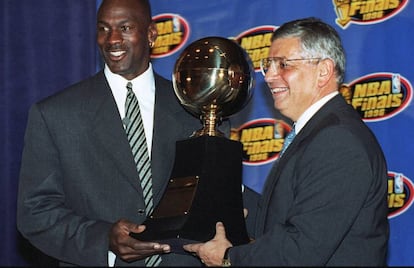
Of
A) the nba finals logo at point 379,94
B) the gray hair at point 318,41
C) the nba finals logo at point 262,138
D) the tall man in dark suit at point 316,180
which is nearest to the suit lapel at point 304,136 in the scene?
the tall man in dark suit at point 316,180

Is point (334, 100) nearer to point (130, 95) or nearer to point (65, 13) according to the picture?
point (130, 95)

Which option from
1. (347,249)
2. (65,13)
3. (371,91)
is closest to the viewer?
(347,249)

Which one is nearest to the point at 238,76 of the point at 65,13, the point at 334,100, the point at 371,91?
the point at 334,100

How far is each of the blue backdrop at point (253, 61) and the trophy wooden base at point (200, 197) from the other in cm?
101

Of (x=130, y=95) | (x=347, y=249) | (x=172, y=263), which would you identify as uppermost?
(x=130, y=95)

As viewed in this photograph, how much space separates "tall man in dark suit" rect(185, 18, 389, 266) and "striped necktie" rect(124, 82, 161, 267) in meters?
0.32

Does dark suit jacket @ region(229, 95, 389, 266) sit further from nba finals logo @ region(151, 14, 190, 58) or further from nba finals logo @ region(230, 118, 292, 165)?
nba finals logo @ region(151, 14, 190, 58)

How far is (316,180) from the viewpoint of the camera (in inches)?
134

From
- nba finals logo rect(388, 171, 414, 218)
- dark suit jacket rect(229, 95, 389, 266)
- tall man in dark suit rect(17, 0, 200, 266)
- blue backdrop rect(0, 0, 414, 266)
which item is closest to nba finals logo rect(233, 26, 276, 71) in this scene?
blue backdrop rect(0, 0, 414, 266)

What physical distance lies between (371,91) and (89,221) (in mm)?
1485

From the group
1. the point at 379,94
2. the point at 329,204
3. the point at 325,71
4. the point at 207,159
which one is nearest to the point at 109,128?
the point at 207,159

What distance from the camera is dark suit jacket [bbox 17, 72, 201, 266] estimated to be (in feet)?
12.7

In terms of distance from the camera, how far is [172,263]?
3930 millimetres

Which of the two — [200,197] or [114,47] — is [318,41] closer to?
[200,197]
